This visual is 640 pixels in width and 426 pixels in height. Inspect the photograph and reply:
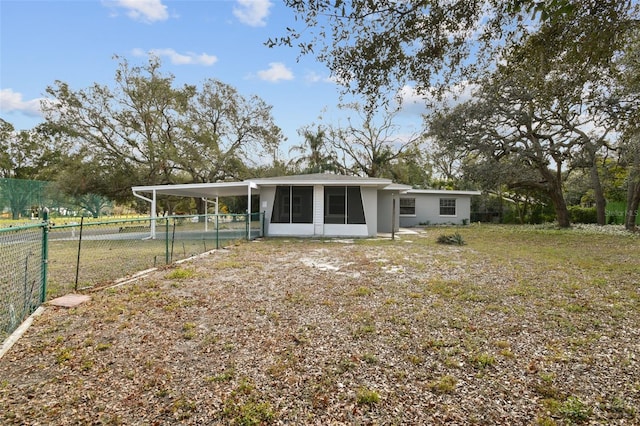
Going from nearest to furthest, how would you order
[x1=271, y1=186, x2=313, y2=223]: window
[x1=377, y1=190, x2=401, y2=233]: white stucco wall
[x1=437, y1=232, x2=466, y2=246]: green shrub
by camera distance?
1. [x1=437, y1=232, x2=466, y2=246]: green shrub
2. [x1=271, y1=186, x2=313, y2=223]: window
3. [x1=377, y1=190, x2=401, y2=233]: white stucco wall

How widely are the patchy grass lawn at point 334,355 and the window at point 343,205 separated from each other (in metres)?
7.58

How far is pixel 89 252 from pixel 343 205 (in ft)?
27.2

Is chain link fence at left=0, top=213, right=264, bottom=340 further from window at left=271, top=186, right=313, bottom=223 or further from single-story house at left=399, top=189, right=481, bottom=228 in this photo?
single-story house at left=399, top=189, right=481, bottom=228

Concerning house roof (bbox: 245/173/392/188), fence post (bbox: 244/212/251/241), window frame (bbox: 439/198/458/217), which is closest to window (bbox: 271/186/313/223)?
house roof (bbox: 245/173/392/188)

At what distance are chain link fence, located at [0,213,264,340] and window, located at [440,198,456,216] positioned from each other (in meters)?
12.5

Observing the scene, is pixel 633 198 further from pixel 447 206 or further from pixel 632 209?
pixel 447 206

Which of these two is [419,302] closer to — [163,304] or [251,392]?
[251,392]

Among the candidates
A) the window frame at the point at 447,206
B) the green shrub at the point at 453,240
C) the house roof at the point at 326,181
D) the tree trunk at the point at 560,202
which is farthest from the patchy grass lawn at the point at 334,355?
the window frame at the point at 447,206

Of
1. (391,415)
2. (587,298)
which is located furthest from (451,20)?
(391,415)

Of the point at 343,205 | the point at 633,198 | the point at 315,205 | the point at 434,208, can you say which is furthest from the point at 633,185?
the point at 315,205

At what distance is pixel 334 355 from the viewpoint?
294 cm

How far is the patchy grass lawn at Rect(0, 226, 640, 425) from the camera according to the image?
2182 millimetres

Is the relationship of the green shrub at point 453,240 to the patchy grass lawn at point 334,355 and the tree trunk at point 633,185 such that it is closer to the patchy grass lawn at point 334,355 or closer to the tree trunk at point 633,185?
the patchy grass lawn at point 334,355

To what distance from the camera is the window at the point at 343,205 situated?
516 inches
